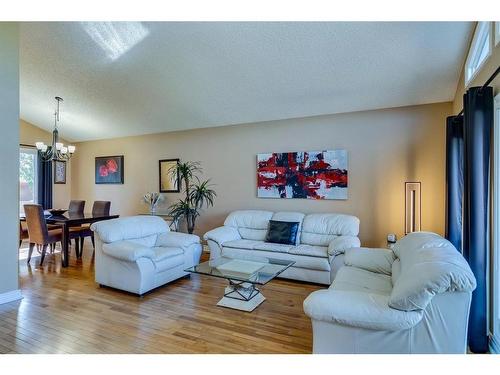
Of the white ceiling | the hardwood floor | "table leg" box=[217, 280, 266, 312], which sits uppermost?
the white ceiling

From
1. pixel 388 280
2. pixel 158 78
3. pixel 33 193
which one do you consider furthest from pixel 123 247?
pixel 33 193

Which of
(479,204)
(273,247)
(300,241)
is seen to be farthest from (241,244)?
(479,204)

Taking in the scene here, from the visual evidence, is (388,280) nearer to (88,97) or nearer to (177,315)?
(177,315)

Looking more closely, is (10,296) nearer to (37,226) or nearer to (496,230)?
(37,226)

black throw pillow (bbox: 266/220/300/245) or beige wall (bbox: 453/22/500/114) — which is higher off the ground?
beige wall (bbox: 453/22/500/114)

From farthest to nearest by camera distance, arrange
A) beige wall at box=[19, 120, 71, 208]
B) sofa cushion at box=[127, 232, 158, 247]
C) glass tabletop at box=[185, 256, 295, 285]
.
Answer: beige wall at box=[19, 120, 71, 208]
sofa cushion at box=[127, 232, 158, 247]
glass tabletop at box=[185, 256, 295, 285]

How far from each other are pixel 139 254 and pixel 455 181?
3707 millimetres

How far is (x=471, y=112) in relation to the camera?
230cm

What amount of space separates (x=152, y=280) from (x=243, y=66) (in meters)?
2.91

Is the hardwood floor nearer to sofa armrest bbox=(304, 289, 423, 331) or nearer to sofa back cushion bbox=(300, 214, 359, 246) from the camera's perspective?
sofa armrest bbox=(304, 289, 423, 331)

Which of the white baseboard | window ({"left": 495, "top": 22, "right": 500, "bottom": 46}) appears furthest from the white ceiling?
the white baseboard

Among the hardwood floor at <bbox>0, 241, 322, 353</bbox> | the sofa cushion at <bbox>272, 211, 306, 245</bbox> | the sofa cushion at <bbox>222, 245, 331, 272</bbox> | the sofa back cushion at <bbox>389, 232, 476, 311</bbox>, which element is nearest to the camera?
the sofa back cushion at <bbox>389, 232, 476, 311</bbox>

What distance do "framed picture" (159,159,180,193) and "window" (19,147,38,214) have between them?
3189 mm

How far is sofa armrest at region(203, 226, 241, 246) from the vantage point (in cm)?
440
